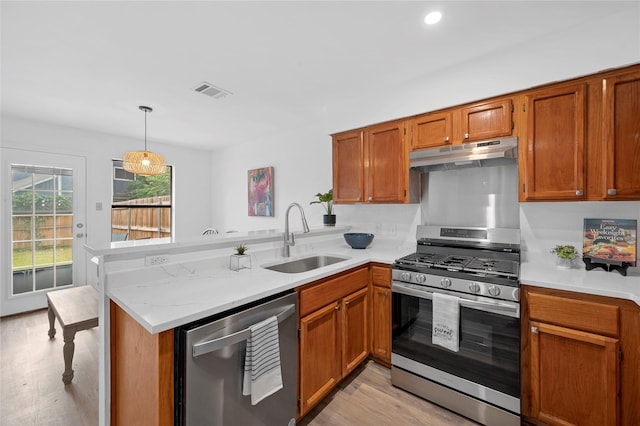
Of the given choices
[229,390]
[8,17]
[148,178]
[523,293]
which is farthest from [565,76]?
[148,178]

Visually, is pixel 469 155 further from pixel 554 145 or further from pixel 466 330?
pixel 466 330

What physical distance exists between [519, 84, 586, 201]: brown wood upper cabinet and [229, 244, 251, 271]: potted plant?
6.49ft

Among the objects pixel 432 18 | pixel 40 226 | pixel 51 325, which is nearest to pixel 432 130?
pixel 432 18

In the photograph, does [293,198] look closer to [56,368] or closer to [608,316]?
[56,368]

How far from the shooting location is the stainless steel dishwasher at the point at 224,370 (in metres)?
1.14

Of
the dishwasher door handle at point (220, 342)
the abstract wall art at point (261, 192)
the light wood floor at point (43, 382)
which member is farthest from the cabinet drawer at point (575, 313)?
the abstract wall art at point (261, 192)

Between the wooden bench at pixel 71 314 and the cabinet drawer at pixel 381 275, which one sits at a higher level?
the cabinet drawer at pixel 381 275

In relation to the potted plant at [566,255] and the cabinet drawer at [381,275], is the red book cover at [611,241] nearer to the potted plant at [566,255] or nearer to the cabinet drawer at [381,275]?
the potted plant at [566,255]

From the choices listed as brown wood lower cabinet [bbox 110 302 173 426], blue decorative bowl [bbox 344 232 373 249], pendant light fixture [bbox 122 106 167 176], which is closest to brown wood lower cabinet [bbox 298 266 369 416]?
blue decorative bowl [bbox 344 232 373 249]

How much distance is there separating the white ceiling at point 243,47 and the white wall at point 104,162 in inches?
17.4

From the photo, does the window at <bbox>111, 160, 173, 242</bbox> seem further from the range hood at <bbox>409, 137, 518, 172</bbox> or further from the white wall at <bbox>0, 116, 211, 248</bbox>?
the range hood at <bbox>409, 137, 518, 172</bbox>

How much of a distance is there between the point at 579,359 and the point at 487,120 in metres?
1.63

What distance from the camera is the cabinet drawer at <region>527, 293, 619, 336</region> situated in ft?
4.77

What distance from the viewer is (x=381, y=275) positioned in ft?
7.39
